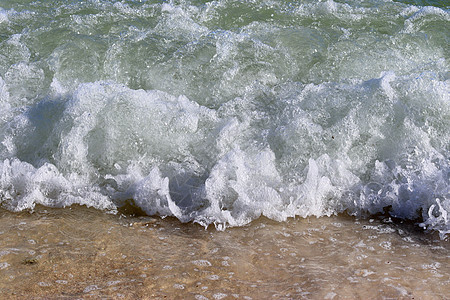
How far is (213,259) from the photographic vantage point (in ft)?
9.07

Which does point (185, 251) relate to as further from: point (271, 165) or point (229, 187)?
point (271, 165)

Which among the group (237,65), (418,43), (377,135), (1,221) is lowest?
(1,221)

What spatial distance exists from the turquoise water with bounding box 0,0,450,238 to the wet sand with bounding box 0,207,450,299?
0.52ft

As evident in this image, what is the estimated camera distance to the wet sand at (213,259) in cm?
246

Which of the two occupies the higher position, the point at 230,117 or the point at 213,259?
the point at 230,117

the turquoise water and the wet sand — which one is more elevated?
the turquoise water

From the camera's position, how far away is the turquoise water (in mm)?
3365

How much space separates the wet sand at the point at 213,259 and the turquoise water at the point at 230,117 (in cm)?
16

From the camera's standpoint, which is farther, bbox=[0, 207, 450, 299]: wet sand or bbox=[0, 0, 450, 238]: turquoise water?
bbox=[0, 0, 450, 238]: turquoise water

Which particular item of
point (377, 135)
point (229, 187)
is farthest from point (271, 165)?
point (377, 135)

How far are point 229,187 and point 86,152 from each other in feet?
3.90

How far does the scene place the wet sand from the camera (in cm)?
246

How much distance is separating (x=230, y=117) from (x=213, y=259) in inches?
61.1

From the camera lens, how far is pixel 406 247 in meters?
2.93
